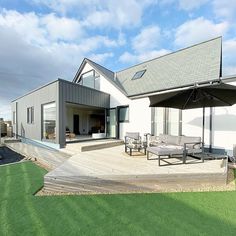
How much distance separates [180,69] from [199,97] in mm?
5160

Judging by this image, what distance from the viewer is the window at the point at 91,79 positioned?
13641 mm

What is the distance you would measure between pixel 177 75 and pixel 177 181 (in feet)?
24.2

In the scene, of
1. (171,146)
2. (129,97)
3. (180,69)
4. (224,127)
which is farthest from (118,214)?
(180,69)

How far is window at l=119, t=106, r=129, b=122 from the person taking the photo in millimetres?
11559

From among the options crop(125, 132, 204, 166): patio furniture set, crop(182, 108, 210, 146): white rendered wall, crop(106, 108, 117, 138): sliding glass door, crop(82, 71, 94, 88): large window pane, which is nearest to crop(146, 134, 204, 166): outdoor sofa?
crop(125, 132, 204, 166): patio furniture set

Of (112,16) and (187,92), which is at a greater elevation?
(112,16)

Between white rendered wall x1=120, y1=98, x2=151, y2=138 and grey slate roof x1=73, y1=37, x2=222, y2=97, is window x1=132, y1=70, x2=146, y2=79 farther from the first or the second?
white rendered wall x1=120, y1=98, x2=151, y2=138

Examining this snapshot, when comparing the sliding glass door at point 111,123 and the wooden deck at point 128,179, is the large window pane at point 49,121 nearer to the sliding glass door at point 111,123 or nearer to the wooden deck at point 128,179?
the sliding glass door at point 111,123

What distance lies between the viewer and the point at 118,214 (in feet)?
10.5

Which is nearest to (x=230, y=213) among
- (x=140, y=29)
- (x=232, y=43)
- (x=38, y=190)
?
(x=38, y=190)

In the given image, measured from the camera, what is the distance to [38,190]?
4316 millimetres

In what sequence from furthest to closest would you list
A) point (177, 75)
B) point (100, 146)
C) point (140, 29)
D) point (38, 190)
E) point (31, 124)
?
point (140, 29), point (31, 124), point (177, 75), point (100, 146), point (38, 190)

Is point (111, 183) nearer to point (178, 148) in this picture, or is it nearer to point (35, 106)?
point (178, 148)

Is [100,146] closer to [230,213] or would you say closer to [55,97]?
[55,97]
